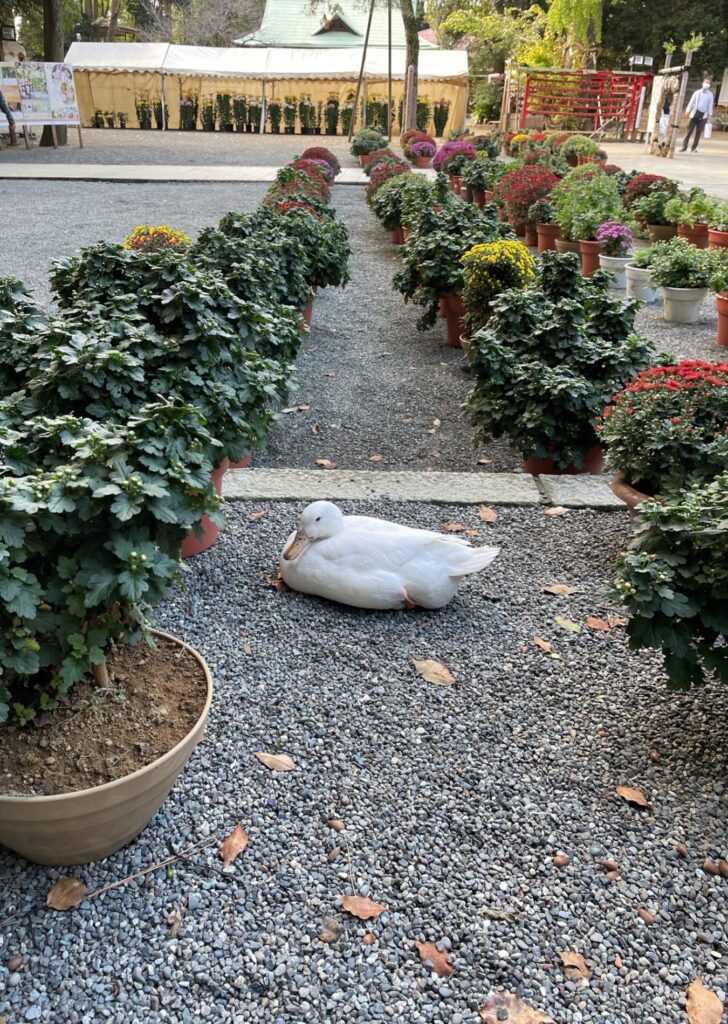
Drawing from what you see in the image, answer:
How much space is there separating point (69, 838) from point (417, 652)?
126 cm

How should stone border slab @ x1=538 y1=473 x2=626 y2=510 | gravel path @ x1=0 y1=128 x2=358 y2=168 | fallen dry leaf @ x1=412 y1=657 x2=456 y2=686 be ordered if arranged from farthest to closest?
1. gravel path @ x1=0 y1=128 x2=358 y2=168
2. stone border slab @ x1=538 y1=473 x2=626 y2=510
3. fallen dry leaf @ x1=412 y1=657 x2=456 y2=686

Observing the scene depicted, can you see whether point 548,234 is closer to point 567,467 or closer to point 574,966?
point 567,467

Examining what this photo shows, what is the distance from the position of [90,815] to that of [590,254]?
8.51 m

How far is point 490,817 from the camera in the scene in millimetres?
2021

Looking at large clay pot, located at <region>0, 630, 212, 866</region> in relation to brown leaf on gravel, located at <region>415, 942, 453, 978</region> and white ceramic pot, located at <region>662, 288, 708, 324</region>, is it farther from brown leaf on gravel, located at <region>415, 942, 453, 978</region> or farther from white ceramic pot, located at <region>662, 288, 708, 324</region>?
white ceramic pot, located at <region>662, 288, 708, 324</region>

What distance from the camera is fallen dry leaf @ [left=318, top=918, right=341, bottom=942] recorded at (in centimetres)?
171

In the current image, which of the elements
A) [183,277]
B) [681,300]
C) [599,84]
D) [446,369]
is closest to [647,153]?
[599,84]

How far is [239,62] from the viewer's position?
29.2 m

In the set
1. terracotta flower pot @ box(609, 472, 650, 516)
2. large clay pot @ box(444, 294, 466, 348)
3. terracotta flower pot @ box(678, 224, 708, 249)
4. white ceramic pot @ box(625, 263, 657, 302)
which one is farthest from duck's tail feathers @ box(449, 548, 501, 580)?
terracotta flower pot @ box(678, 224, 708, 249)

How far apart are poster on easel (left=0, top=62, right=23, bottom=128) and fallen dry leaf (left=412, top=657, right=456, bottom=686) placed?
68.1 ft

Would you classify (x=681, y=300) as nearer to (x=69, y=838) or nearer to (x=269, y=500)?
(x=269, y=500)

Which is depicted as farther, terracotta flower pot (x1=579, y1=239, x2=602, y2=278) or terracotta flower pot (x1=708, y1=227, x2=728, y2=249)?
terracotta flower pot (x1=579, y1=239, x2=602, y2=278)

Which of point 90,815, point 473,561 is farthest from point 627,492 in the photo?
point 90,815

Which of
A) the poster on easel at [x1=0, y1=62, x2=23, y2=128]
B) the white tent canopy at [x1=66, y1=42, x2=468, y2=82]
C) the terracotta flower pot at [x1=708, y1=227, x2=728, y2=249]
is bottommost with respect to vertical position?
the terracotta flower pot at [x1=708, y1=227, x2=728, y2=249]
